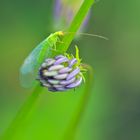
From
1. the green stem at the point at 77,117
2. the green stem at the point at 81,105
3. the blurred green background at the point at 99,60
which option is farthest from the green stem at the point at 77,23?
the blurred green background at the point at 99,60

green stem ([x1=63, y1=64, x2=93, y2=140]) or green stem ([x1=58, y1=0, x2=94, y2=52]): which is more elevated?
green stem ([x1=58, y1=0, x2=94, y2=52])

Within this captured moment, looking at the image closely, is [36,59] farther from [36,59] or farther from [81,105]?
[81,105]

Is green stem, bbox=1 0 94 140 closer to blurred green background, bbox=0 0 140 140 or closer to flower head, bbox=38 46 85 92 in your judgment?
flower head, bbox=38 46 85 92

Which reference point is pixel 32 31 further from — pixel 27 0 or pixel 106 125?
pixel 106 125

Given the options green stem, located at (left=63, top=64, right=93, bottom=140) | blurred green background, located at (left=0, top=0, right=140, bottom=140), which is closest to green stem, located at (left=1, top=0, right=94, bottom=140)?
green stem, located at (left=63, top=64, right=93, bottom=140)

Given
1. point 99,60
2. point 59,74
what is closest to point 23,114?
point 59,74

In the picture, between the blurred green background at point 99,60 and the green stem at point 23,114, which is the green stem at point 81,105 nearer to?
the green stem at point 23,114
